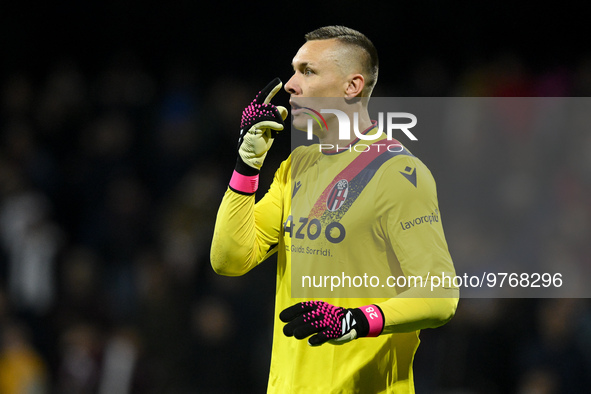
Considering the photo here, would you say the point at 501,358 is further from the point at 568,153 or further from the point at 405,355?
the point at 405,355

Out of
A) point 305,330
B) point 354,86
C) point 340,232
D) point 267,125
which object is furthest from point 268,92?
point 305,330

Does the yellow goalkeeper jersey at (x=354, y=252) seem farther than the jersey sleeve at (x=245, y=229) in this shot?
No

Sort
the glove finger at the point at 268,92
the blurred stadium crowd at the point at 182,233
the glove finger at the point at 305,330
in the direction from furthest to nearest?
the blurred stadium crowd at the point at 182,233 < the glove finger at the point at 268,92 < the glove finger at the point at 305,330

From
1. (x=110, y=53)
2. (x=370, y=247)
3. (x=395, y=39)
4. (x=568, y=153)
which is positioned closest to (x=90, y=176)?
(x=110, y=53)

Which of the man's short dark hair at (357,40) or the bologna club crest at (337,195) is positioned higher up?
the man's short dark hair at (357,40)

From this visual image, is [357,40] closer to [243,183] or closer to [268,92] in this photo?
[268,92]

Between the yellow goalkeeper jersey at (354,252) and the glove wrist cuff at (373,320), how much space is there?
89mm

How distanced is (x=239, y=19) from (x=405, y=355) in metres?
4.43

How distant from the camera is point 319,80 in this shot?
3037mm

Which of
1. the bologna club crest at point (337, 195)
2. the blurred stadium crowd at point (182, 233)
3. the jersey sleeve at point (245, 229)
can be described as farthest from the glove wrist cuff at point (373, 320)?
the blurred stadium crowd at point (182, 233)

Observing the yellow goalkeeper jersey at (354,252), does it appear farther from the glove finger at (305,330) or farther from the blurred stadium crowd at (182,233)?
the blurred stadium crowd at (182,233)

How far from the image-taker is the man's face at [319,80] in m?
3.03

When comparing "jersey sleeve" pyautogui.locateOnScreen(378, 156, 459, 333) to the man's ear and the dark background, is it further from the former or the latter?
the dark background

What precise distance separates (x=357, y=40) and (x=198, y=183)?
3.66 meters
